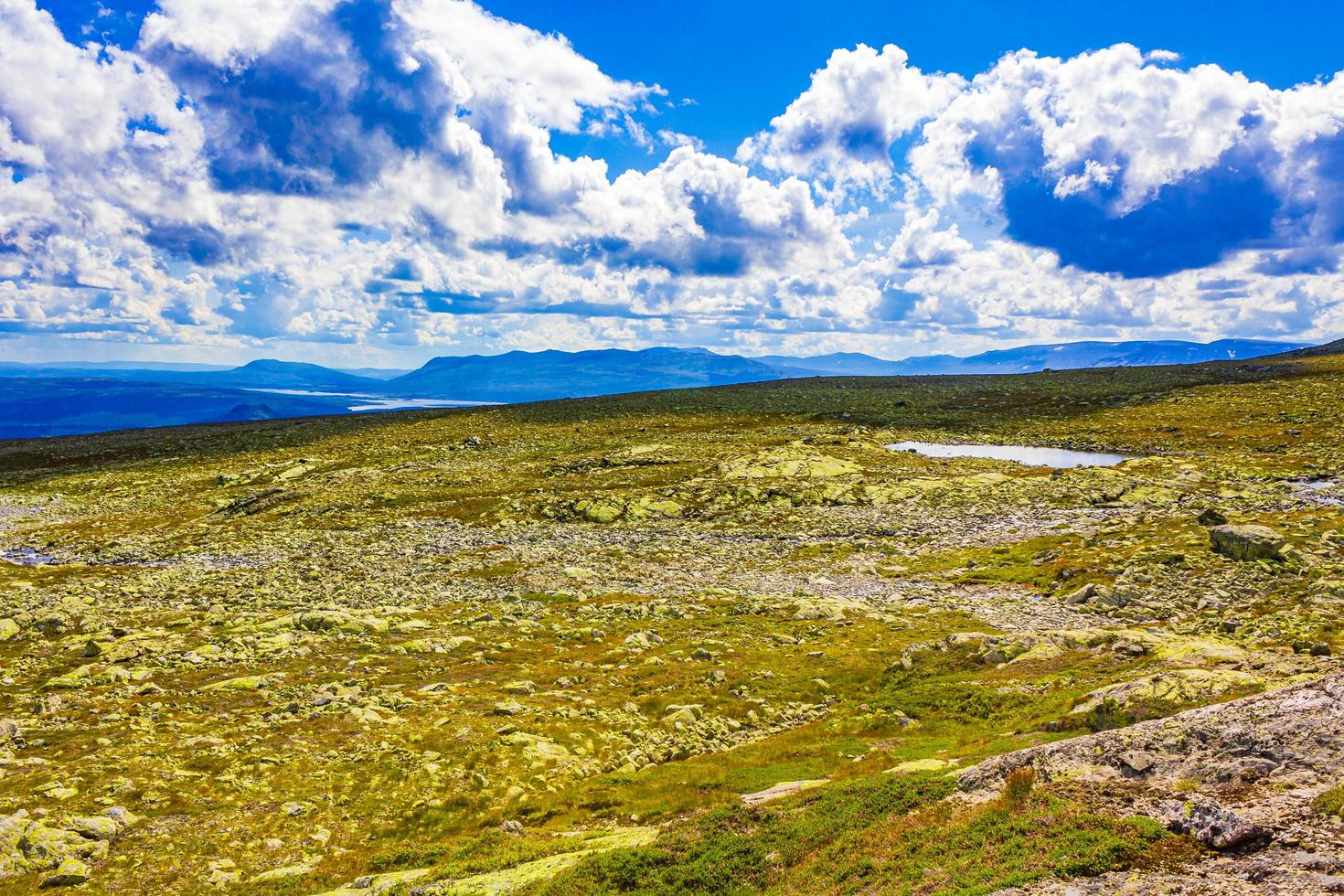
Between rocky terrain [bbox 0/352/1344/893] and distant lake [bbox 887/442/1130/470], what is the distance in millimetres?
6303

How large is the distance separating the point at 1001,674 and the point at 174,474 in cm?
10146

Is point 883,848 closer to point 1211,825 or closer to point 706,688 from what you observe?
point 1211,825

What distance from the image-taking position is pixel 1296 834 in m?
9.73

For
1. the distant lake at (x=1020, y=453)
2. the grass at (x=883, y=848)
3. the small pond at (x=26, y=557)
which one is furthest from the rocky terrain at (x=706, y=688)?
the distant lake at (x=1020, y=453)

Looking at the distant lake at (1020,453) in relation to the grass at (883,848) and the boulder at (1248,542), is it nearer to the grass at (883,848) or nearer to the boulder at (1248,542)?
the boulder at (1248,542)

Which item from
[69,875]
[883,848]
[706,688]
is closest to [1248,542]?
[706,688]

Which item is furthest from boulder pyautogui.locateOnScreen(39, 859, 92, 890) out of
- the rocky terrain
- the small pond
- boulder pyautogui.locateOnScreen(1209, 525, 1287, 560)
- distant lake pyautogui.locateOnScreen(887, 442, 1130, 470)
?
distant lake pyautogui.locateOnScreen(887, 442, 1130, 470)

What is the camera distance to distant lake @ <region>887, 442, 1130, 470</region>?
6581 centimetres

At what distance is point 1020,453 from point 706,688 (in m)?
62.7

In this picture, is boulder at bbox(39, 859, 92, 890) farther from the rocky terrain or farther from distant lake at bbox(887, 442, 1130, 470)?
distant lake at bbox(887, 442, 1130, 470)

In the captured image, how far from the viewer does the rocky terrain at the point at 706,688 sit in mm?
12398

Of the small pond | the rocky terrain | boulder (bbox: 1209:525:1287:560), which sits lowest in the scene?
the small pond

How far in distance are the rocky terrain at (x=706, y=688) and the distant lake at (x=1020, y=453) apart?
6303 millimetres

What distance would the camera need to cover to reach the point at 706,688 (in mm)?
24766
